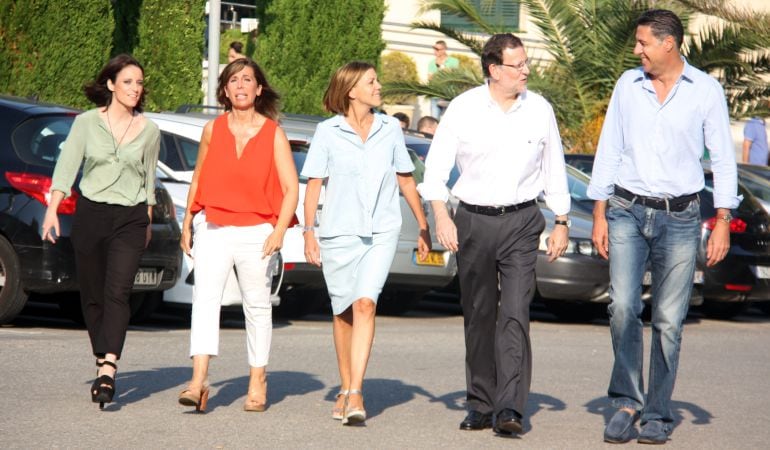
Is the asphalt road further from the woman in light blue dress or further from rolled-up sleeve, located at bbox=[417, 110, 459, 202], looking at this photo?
rolled-up sleeve, located at bbox=[417, 110, 459, 202]

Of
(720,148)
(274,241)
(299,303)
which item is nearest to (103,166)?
(274,241)

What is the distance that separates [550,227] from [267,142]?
6.15m

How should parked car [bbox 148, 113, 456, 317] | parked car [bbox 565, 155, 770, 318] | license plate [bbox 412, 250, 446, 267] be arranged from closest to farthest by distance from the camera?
1. parked car [bbox 148, 113, 456, 317]
2. license plate [bbox 412, 250, 446, 267]
3. parked car [bbox 565, 155, 770, 318]

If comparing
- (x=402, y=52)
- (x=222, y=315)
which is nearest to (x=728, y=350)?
(x=222, y=315)

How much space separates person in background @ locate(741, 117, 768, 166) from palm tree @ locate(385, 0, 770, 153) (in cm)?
186

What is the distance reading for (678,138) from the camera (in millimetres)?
7469

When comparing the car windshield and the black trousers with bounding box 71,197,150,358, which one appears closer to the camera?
the black trousers with bounding box 71,197,150,358

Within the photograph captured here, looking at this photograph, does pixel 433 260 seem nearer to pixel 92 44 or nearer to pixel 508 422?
pixel 508 422

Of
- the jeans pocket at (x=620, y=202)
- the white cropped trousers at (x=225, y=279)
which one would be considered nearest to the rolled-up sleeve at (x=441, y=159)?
the jeans pocket at (x=620, y=202)

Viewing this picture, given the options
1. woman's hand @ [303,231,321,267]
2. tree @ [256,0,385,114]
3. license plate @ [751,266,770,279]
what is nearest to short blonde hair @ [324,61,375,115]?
woman's hand @ [303,231,321,267]

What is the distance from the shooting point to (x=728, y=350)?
41.0 ft

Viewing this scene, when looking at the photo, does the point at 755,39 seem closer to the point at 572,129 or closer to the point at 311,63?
the point at 572,129

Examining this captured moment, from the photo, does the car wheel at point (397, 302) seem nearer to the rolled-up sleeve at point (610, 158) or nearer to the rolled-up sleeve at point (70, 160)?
the rolled-up sleeve at point (70, 160)

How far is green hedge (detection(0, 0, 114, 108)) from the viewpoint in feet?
58.6
